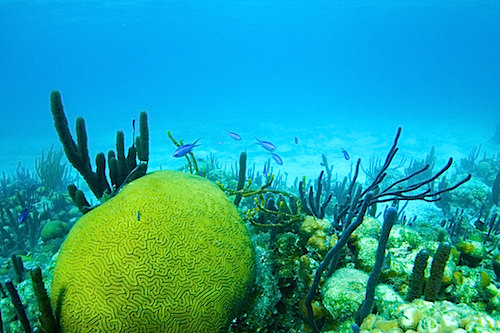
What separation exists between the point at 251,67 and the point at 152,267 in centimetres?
16288

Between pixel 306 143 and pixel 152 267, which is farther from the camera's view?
pixel 306 143

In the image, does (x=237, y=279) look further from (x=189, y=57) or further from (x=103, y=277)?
(x=189, y=57)

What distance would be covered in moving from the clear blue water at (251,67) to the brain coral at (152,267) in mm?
19839

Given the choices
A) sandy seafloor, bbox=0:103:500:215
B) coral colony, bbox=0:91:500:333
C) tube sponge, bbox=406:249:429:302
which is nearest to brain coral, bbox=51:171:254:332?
coral colony, bbox=0:91:500:333

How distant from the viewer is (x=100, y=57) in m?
130

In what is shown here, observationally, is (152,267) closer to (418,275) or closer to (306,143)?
(418,275)

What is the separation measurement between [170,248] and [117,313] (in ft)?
1.83

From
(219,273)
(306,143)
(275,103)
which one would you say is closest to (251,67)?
(275,103)

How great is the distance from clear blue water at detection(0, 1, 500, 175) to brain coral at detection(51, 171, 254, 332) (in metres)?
19.8

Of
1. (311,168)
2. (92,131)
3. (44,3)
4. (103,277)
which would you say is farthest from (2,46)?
(103,277)

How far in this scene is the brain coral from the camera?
1957mm

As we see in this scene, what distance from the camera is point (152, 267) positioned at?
209 centimetres

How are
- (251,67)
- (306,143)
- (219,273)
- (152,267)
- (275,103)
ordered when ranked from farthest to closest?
1. (251,67)
2. (275,103)
3. (306,143)
4. (219,273)
5. (152,267)

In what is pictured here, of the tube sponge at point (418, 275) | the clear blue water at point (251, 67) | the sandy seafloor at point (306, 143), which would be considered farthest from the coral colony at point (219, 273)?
the clear blue water at point (251, 67)
